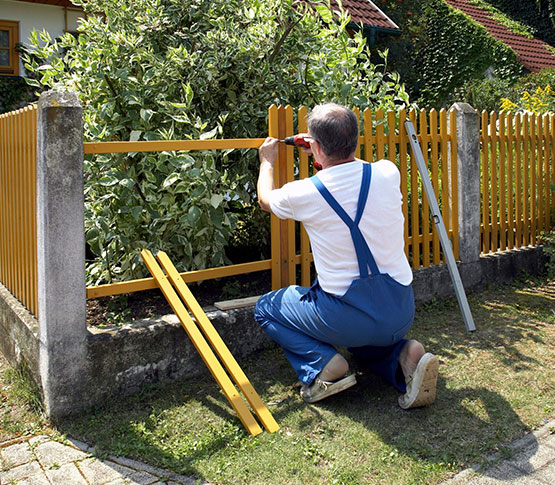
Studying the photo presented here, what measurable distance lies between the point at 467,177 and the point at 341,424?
10.6 feet

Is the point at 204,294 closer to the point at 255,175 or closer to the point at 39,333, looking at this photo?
the point at 255,175

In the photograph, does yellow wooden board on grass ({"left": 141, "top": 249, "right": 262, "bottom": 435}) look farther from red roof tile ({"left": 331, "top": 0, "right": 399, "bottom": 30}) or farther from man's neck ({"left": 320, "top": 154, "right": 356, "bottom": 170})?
red roof tile ({"left": 331, "top": 0, "right": 399, "bottom": 30})

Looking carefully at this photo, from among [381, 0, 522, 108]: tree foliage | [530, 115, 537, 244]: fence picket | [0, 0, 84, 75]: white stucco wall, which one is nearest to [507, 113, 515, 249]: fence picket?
[530, 115, 537, 244]: fence picket

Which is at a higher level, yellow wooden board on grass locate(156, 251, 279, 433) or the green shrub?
the green shrub

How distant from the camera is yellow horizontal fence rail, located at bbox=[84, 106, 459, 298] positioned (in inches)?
155

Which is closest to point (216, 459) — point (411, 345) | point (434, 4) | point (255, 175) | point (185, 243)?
point (411, 345)

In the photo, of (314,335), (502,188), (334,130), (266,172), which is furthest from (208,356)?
(502,188)

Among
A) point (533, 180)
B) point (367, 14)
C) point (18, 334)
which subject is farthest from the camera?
point (367, 14)

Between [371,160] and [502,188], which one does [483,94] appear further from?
[371,160]

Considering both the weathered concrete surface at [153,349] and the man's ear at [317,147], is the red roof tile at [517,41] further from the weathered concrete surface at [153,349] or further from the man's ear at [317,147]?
the man's ear at [317,147]

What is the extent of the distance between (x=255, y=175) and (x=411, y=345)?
81.2 inches

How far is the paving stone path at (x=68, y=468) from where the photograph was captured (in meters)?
2.87

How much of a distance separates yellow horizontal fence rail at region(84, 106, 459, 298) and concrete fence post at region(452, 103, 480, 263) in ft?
0.22

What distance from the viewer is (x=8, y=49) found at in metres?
11.9
